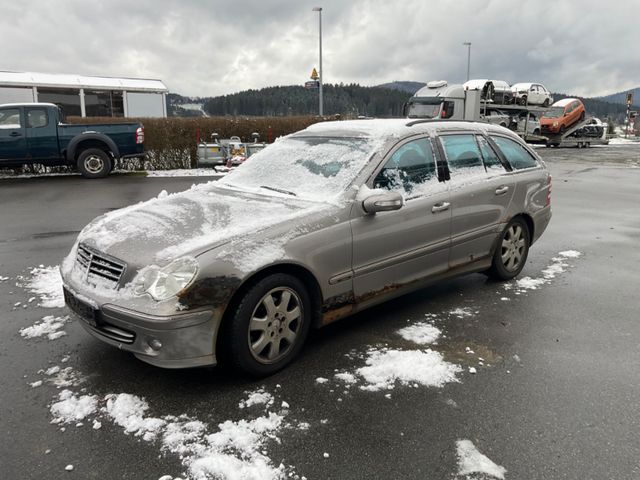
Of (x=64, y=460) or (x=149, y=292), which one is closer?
(x=64, y=460)

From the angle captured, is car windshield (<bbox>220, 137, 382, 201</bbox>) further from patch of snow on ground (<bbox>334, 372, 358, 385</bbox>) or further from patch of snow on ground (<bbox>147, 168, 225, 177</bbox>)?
patch of snow on ground (<bbox>147, 168, 225, 177</bbox>)

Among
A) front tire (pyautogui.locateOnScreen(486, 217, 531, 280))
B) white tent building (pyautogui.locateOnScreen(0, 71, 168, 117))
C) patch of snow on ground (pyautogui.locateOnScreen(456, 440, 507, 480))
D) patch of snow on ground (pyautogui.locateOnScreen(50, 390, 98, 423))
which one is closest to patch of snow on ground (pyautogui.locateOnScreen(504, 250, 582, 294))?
front tire (pyautogui.locateOnScreen(486, 217, 531, 280))

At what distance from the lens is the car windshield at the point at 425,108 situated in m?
24.7

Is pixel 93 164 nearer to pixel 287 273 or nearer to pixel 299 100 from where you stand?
pixel 287 273

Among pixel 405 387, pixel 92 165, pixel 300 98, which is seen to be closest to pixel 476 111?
pixel 92 165

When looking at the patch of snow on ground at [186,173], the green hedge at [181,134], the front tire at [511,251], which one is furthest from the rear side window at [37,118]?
the front tire at [511,251]

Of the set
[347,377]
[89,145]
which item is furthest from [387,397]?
[89,145]

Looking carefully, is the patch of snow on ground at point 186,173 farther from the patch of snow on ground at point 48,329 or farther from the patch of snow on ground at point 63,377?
the patch of snow on ground at point 63,377

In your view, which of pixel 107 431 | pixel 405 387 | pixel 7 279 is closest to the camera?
pixel 107 431

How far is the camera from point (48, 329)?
411 centimetres

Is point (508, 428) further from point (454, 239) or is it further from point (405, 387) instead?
point (454, 239)

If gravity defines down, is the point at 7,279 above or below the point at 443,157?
below

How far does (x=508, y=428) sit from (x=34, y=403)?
2709 millimetres

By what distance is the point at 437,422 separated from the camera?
2902 mm
